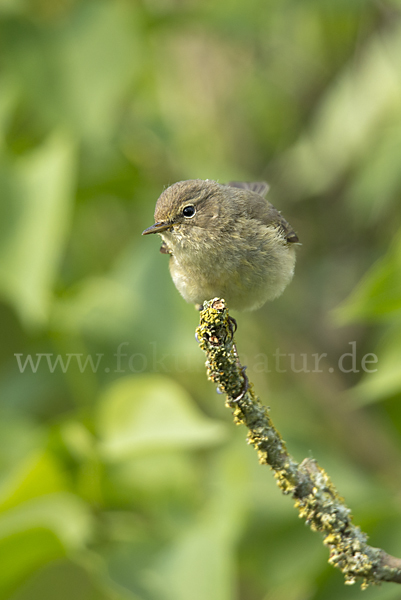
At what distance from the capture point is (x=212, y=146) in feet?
21.2

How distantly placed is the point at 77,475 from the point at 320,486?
89.9 inches

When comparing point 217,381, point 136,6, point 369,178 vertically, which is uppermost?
point 136,6

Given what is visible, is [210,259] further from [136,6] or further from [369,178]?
[136,6]

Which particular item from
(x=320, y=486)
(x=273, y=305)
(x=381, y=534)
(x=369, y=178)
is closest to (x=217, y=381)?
(x=320, y=486)

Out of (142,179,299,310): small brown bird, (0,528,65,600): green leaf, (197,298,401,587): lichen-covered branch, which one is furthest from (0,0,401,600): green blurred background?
(197,298,401,587): lichen-covered branch

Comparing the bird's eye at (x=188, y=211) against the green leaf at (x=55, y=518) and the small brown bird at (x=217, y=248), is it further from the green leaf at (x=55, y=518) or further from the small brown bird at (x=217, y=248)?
the green leaf at (x=55, y=518)

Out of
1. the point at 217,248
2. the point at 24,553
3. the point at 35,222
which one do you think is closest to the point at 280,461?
the point at 217,248

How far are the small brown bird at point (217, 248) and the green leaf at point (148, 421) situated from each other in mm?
789

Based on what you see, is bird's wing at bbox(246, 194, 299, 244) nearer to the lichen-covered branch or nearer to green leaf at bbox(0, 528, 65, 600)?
the lichen-covered branch

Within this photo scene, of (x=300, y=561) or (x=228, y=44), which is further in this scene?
(x=228, y=44)

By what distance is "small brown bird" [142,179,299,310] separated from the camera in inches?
119

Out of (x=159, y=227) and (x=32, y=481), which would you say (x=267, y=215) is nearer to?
(x=159, y=227)

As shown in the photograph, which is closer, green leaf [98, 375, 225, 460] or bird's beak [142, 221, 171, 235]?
bird's beak [142, 221, 171, 235]

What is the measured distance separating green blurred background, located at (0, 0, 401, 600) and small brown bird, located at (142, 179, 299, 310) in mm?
479
